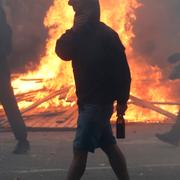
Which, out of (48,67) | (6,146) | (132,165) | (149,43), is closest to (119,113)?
(132,165)

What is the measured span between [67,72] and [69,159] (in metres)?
4.63

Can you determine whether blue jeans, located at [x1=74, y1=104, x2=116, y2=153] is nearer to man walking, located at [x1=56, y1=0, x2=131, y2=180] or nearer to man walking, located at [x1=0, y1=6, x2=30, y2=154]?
man walking, located at [x1=56, y1=0, x2=131, y2=180]

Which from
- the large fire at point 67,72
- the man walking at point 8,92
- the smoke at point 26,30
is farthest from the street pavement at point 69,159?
the smoke at point 26,30

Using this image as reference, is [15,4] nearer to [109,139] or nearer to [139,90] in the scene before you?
[139,90]

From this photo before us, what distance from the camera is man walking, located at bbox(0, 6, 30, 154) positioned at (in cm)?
678

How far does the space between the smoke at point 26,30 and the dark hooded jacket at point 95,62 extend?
752cm

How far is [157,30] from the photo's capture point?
12.7m

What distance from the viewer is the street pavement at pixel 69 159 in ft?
19.7

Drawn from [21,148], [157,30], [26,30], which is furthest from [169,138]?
[26,30]

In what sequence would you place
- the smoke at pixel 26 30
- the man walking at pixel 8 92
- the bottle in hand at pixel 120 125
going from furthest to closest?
the smoke at pixel 26 30, the man walking at pixel 8 92, the bottle in hand at pixel 120 125

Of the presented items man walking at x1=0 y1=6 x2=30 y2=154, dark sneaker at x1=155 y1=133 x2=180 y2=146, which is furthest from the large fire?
man walking at x1=0 y1=6 x2=30 y2=154

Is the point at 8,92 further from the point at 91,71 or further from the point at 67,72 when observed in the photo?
the point at 67,72

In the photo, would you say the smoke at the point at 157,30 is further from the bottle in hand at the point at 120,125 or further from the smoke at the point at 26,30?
Result: the bottle in hand at the point at 120,125

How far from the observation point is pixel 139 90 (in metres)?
10.8
